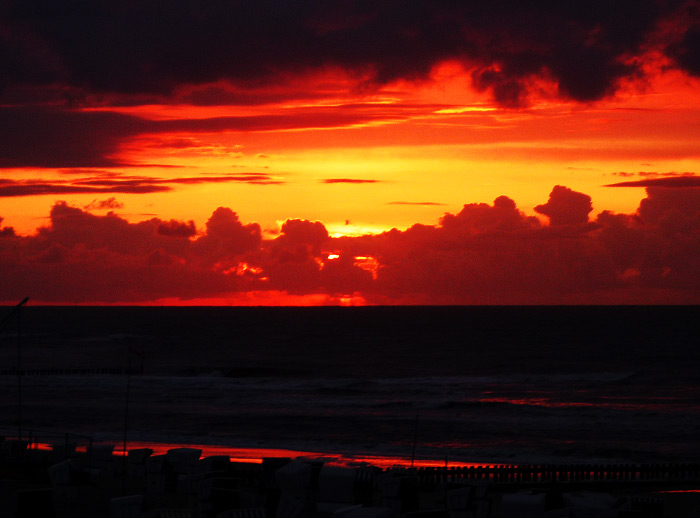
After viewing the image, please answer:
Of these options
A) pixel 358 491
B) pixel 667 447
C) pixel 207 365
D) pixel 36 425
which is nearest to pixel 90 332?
pixel 207 365

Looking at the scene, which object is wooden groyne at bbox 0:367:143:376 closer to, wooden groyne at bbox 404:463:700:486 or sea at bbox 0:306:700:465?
sea at bbox 0:306:700:465

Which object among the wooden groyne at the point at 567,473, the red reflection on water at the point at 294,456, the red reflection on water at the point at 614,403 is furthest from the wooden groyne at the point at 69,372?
the wooden groyne at the point at 567,473

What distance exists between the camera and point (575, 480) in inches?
1035

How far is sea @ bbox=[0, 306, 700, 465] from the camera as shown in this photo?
36.4 m

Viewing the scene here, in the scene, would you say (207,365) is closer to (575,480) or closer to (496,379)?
(496,379)

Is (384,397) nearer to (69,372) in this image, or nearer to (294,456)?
(294,456)

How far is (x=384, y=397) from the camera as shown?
57.8 metres

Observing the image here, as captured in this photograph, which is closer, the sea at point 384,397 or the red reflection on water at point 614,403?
the sea at point 384,397

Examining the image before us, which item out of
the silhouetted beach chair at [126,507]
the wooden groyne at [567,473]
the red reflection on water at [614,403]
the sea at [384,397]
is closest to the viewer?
the silhouetted beach chair at [126,507]

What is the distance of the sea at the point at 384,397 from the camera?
1433 inches

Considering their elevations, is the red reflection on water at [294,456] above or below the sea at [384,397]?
below

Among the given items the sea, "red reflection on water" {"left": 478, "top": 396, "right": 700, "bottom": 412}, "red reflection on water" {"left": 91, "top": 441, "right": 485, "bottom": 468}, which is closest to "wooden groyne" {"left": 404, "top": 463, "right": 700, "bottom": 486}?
the sea

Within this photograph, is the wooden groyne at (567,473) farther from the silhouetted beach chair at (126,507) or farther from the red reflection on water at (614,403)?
the red reflection on water at (614,403)

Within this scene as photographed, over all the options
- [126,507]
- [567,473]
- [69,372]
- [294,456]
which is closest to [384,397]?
[294,456]
